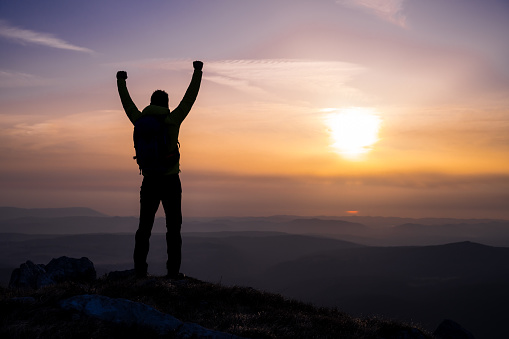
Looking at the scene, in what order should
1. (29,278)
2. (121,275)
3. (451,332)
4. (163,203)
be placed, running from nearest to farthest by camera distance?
(163,203) → (121,275) → (29,278) → (451,332)

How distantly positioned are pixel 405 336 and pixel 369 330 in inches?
32.9

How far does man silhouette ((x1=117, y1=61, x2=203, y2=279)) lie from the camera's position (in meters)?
9.21

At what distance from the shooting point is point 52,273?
13.0 m

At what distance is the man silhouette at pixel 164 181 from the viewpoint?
921cm

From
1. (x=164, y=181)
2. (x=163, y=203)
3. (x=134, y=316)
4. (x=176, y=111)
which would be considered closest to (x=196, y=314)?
(x=134, y=316)

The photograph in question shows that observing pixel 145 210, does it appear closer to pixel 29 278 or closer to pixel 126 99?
pixel 126 99

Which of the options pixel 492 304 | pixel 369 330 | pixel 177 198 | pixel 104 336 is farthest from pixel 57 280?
pixel 492 304

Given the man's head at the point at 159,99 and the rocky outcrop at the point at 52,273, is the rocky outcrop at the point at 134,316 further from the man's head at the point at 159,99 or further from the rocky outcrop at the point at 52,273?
the rocky outcrop at the point at 52,273

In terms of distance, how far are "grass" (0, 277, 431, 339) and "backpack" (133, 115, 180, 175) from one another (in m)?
2.75

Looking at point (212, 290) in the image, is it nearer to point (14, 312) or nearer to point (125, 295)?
point (125, 295)

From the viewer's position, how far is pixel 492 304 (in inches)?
6491

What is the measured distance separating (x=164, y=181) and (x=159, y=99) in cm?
195

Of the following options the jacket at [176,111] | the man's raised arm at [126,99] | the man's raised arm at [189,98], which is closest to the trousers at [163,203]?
the jacket at [176,111]

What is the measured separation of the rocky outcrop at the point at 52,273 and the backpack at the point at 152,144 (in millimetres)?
5714
